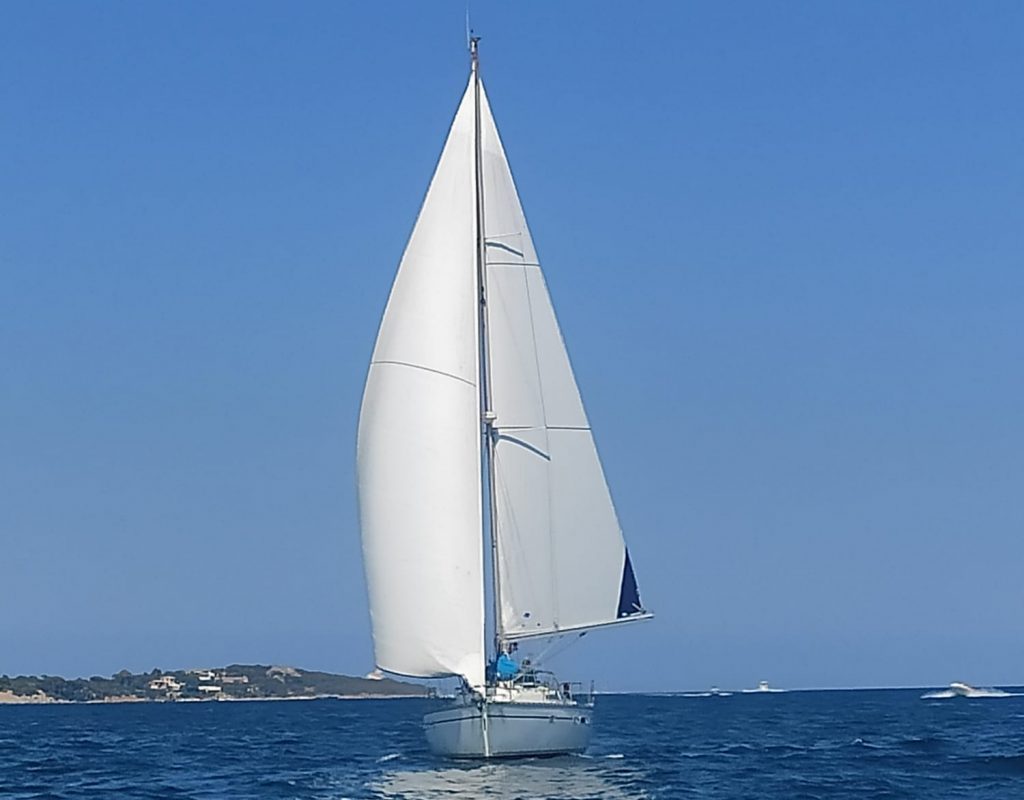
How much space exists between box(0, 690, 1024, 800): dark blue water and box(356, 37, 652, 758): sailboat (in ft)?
6.69

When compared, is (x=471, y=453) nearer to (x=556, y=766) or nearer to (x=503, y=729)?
(x=503, y=729)

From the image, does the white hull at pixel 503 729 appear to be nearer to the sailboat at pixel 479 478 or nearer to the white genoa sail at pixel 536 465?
the sailboat at pixel 479 478

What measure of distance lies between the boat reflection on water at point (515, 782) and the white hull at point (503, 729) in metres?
0.37

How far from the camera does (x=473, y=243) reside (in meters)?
46.2

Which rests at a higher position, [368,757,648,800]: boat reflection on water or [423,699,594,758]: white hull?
[423,699,594,758]: white hull

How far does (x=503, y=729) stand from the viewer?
4244 cm

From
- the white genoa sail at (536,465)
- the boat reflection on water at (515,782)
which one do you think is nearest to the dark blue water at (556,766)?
the boat reflection on water at (515,782)

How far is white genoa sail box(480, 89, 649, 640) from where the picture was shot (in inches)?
1821

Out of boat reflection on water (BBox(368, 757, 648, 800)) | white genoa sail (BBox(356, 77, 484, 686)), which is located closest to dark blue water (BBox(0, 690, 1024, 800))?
boat reflection on water (BBox(368, 757, 648, 800))

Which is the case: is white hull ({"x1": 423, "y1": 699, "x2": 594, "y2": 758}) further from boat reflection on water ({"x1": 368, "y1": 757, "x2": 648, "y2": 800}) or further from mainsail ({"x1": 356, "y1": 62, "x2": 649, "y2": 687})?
mainsail ({"x1": 356, "y1": 62, "x2": 649, "y2": 687})

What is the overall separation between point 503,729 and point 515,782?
2817mm

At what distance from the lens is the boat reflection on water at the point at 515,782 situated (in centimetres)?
3828

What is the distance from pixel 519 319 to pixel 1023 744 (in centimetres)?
2986

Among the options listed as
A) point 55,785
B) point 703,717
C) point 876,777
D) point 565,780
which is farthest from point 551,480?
point 703,717
